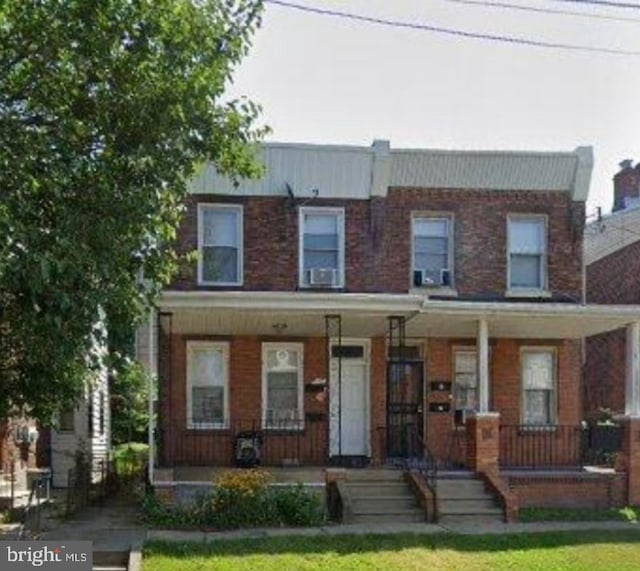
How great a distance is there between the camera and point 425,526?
13.5 metres

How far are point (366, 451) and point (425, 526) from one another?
512 cm

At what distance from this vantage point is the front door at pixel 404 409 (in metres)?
17.6

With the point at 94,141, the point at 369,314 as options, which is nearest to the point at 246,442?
the point at 369,314

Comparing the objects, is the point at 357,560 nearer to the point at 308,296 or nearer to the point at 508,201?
the point at 308,296

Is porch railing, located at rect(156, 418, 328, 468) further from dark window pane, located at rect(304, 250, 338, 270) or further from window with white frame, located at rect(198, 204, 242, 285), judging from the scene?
dark window pane, located at rect(304, 250, 338, 270)

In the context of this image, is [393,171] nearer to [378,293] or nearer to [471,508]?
[378,293]

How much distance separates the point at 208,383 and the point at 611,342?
42.6 ft

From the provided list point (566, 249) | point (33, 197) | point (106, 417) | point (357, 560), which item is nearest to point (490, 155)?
point (566, 249)

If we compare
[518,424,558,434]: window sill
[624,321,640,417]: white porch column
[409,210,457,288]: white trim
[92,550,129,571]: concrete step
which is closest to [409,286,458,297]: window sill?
[409,210,457,288]: white trim

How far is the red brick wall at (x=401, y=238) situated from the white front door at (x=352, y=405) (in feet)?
5.55

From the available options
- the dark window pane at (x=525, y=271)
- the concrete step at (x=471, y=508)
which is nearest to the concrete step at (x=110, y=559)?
the concrete step at (x=471, y=508)

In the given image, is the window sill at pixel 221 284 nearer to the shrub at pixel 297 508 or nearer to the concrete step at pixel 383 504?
the shrub at pixel 297 508

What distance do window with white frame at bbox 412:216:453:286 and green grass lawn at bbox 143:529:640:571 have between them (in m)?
7.20

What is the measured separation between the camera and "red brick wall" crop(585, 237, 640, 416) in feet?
80.7
